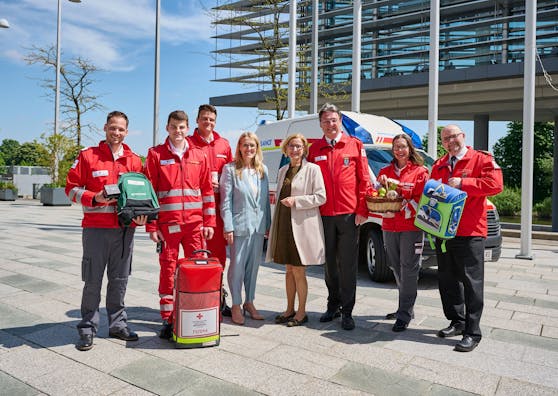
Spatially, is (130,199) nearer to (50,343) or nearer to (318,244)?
(50,343)

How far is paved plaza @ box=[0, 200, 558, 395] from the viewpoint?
11.6 feet

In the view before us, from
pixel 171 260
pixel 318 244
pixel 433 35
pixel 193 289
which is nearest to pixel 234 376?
pixel 193 289

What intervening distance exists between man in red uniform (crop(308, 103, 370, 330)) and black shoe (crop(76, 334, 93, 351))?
95.0 inches

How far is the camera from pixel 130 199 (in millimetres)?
4070

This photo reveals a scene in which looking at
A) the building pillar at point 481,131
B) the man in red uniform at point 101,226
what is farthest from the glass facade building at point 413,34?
the man in red uniform at point 101,226

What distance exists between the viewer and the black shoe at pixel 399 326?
194 inches

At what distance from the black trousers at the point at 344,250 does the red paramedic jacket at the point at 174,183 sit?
137 centimetres

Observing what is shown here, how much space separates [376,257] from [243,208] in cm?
313

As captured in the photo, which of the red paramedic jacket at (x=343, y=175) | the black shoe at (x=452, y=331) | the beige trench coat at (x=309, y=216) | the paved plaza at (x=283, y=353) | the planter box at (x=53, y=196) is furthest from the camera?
the planter box at (x=53, y=196)

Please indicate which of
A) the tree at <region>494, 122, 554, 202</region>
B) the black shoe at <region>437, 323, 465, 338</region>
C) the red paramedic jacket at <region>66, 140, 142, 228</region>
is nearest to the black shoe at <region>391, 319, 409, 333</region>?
the black shoe at <region>437, 323, 465, 338</region>

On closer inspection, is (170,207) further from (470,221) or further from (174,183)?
(470,221)

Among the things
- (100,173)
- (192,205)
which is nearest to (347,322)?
(192,205)

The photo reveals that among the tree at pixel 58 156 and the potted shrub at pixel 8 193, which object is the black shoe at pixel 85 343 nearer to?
the tree at pixel 58 156

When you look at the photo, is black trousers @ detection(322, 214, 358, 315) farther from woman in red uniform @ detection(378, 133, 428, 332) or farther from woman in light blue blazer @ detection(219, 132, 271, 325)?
woman in light blue blazer @ detection(219, 132, 271, 325)
